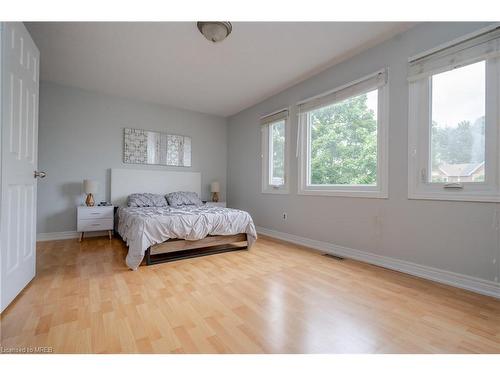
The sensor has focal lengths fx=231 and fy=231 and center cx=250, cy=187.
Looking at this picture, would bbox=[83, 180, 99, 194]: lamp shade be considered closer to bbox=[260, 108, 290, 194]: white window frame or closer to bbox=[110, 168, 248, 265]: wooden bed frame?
bbox=[110, 168, 248, 265]: wooden bed frame

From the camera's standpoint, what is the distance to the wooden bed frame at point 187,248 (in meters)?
2.61

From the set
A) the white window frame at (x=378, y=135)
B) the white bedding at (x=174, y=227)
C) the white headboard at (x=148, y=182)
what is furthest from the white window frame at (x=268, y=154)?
the white headboard at (x=148, y=182)

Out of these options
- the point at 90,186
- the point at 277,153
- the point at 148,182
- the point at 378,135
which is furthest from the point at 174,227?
the point at 378,135

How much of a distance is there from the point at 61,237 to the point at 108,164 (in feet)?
4.55

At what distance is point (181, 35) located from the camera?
2.47m

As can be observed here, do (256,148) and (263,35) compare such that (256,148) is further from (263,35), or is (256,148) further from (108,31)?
(108,31)

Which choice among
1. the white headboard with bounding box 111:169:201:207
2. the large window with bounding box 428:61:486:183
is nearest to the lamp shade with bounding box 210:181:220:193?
the white headboard with bounding box 111:169:201:207

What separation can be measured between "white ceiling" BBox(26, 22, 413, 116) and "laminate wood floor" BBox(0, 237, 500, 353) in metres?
2.47

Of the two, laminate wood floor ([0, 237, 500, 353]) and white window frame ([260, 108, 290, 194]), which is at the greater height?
white window frame ([260, 108, 290, 194])

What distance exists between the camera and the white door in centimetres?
153

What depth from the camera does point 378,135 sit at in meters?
2.63

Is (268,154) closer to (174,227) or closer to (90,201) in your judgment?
(174,227)

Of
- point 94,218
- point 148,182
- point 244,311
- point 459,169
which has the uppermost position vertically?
point 459,169

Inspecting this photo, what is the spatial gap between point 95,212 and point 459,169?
15.1 ft
